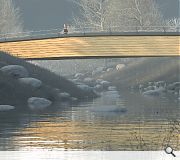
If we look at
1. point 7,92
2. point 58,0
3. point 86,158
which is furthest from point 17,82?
point 58,0

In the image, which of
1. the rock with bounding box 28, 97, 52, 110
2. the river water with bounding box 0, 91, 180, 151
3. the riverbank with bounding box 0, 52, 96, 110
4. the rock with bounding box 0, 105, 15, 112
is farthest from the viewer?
the riverbank with bounding box 0, 52, 96, 110

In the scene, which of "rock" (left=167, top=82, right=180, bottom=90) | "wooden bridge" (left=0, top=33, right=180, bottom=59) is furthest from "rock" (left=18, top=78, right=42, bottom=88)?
"rock" (left=167, top=82, right=180, bottom=90)

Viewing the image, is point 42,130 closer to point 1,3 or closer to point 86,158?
point 86,158

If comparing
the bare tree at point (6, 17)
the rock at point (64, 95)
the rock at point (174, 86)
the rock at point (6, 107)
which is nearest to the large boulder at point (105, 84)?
the rock at point (174, 86)

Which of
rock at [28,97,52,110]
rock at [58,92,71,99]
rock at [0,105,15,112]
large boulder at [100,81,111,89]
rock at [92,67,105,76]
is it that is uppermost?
rock at [92,67,105,76]

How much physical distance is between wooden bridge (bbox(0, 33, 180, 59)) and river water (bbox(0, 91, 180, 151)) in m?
21.7

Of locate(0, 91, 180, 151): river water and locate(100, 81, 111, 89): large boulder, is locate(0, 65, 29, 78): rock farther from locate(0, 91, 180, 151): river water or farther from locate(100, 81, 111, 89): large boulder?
locate(100, 81, 111, 89): large boulder

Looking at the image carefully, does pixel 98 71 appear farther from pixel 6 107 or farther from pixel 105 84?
pixel 6 107

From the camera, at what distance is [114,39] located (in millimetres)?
47562

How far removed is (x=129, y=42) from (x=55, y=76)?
9.75 metres

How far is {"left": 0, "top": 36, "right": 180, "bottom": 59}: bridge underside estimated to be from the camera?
47.8 metres

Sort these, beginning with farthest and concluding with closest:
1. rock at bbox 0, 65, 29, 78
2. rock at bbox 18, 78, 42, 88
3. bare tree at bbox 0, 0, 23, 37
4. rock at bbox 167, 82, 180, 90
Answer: bare tree at bbox 0, 0, 23, 37, rock at bbox 167, 82, 180, 90, rock at bbox 0, 65, 29, 78, rock at bbox 18, 78, 42, 88

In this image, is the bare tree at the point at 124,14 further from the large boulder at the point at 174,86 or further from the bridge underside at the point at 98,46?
the bridge underside at the point at 98,46

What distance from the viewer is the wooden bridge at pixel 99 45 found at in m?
47.7
